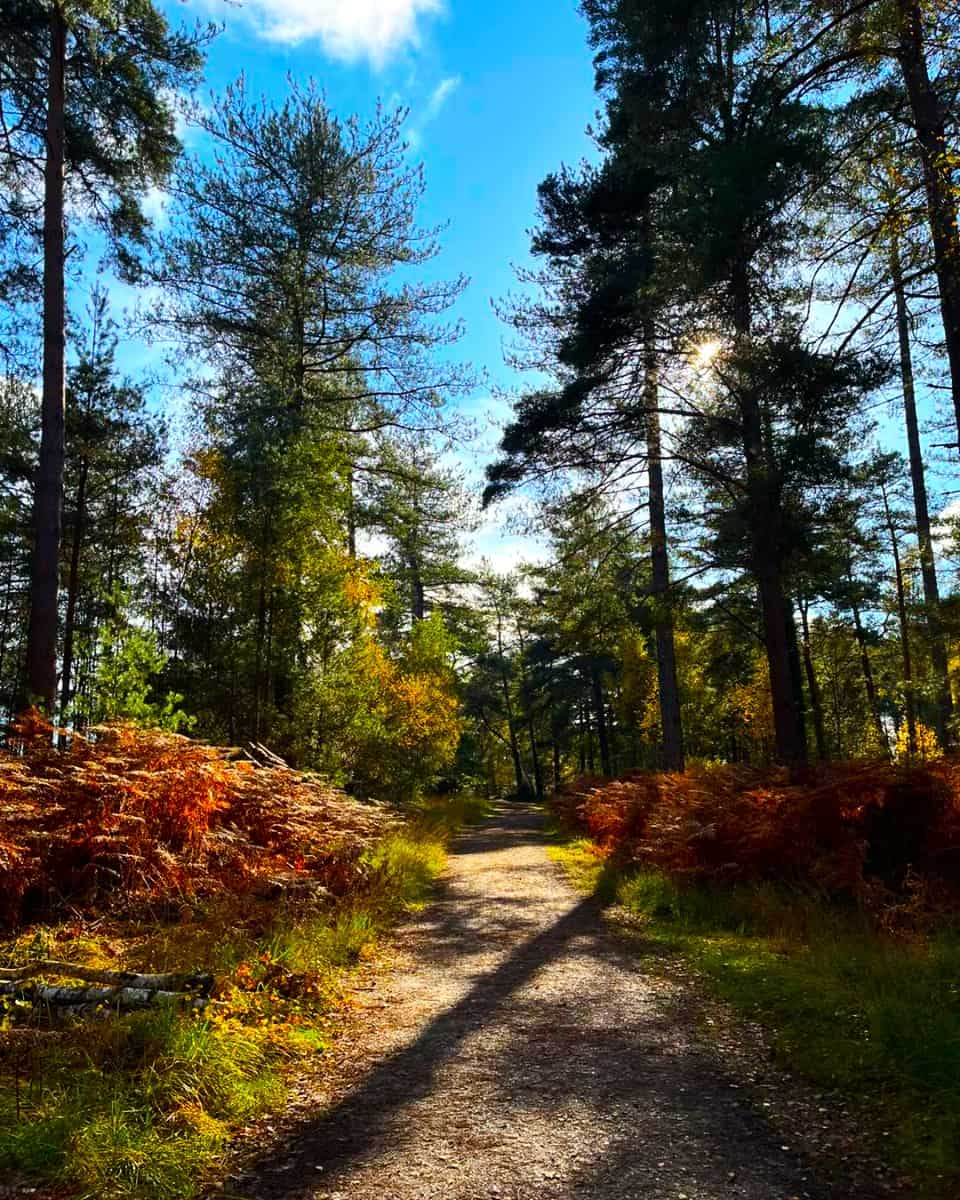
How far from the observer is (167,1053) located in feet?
11.1

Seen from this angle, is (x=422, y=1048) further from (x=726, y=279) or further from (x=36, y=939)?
(x=726, y=279)

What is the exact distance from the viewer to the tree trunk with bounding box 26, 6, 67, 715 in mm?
9375

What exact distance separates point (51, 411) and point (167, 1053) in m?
9.19

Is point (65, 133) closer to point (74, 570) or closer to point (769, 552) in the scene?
point (74, 570)

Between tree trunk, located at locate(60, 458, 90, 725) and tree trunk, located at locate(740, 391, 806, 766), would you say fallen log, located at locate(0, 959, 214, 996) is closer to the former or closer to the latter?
tree trunk, located at locate(740, 391, 806, 766)

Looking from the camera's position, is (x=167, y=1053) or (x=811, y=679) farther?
(x=811, y=679)

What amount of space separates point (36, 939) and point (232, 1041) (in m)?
2.23

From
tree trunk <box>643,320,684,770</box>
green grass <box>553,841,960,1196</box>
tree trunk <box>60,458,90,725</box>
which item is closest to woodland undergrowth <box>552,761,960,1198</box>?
green grass <box>553,841,960,1196</box>

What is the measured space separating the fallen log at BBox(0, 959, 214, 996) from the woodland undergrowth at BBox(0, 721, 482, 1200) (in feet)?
0.35

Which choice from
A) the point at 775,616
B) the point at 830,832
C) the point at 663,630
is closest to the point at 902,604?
the point at 663,630

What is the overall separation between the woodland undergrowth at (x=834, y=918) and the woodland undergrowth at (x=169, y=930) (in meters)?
2.55

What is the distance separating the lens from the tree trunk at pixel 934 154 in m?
6.39

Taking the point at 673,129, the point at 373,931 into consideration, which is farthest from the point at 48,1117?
the point at 673,129

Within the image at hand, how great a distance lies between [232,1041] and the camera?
3.68 meters
